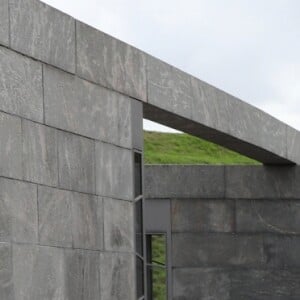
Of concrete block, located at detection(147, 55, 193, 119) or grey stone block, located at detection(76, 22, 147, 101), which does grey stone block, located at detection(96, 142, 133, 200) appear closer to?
grey stone block, located at detection(76, 22, 147, 101)

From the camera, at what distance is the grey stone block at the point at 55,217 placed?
12.8 meters

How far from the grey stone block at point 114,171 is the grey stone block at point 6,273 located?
7.89ft

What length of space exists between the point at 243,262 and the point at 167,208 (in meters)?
1.72

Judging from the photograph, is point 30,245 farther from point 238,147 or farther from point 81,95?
point 238,147

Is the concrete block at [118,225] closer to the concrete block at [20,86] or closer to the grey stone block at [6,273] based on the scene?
the concrete block at [20,86]

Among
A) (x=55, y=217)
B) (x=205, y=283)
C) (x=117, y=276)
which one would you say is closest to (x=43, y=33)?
(x=55, y=217)

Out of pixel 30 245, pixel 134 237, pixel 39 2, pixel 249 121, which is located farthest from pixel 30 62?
pixel 249 121

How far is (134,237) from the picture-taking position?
15.1 metres

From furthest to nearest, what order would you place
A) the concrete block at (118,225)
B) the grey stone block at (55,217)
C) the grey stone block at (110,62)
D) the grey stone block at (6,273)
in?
the concrete block at (118,225), the grey stone block at (110,62), the grey stone block at (55,217), the grey stone block at (6,273)

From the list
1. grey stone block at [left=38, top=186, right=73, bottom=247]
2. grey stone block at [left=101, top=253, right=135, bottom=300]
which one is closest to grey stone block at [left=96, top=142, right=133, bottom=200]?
grey stone block at [left=101, top=253, right=135, bottom=300]

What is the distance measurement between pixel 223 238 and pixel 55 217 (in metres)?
9.71

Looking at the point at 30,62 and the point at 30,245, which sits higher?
the point at 30,62

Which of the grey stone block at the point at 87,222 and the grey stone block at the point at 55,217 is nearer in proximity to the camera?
the grey stone block at the point at 55,217

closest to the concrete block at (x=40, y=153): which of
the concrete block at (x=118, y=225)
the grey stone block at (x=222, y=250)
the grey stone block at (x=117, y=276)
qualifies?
the concrete block at (x=118, y=225)
